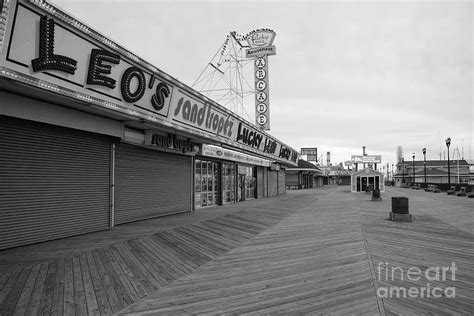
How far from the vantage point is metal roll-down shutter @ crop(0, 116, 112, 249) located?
7.32m

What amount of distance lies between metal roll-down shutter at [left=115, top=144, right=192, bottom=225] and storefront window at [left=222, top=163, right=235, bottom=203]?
454cm

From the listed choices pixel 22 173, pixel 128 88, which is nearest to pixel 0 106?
pixel 22 173

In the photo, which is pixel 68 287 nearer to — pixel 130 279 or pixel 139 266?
pixel 130 279

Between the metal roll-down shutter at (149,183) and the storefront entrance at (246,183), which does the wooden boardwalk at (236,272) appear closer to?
the metal roll-down shutter at (149,183)

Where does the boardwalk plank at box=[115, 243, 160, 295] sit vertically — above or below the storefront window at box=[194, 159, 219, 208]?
below

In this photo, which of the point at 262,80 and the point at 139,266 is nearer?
the point at 139,266

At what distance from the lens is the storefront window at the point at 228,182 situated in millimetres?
19973

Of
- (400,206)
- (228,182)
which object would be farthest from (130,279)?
(228,182)

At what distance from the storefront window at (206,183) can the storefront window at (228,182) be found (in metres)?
0.88

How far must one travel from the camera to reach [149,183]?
12602 millimetres

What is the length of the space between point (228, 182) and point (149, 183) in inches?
342

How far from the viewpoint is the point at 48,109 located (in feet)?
25.4

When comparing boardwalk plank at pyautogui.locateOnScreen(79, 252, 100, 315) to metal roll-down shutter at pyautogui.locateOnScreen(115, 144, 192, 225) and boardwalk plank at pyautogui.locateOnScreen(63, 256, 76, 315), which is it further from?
metal roll-down shutter at pyautogui.locateOnScreen(115, 144, 192, 225)
